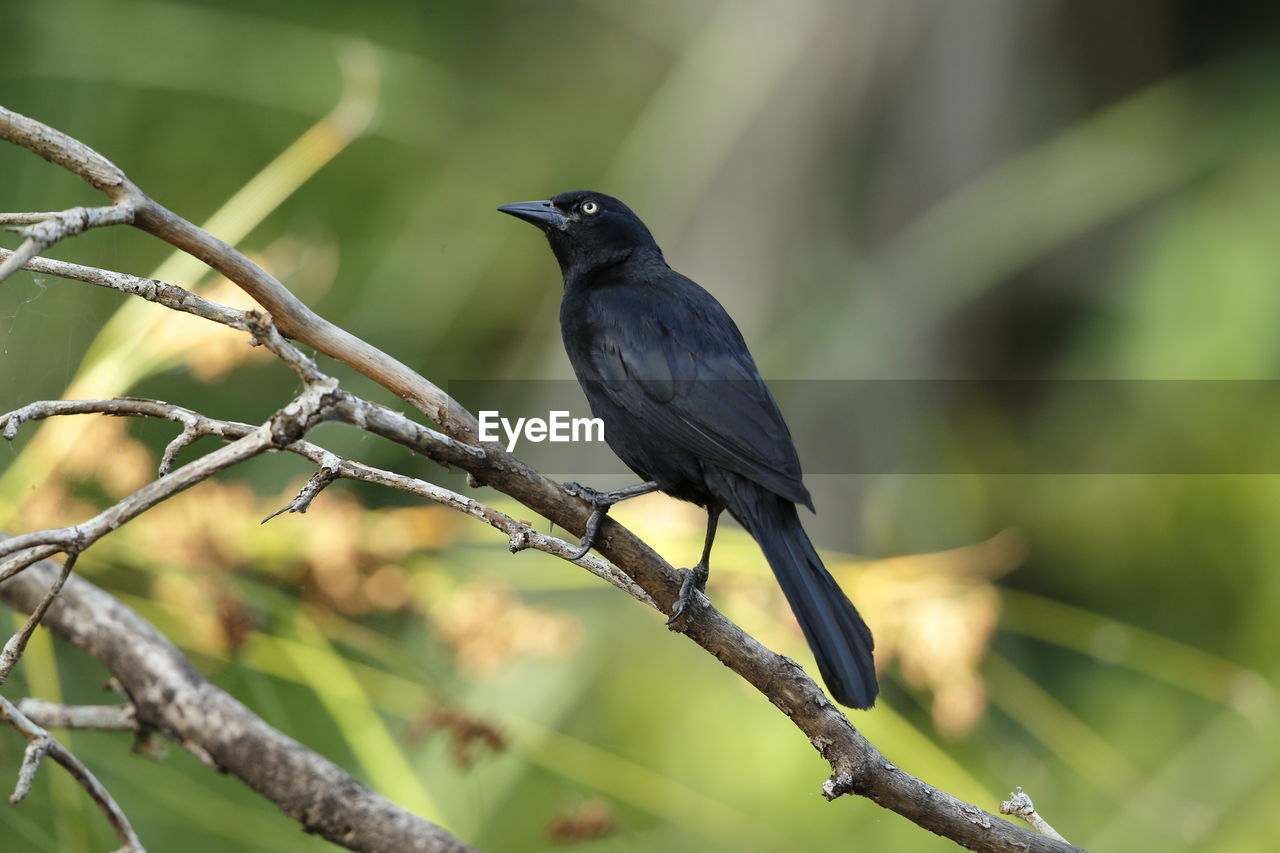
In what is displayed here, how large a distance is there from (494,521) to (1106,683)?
2956 mm

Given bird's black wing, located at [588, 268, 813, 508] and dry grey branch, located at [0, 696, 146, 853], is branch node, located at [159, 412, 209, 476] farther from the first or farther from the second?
bird's black wing, located at [588, 268, 813, 508]

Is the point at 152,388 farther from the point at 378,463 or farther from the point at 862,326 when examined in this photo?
the point at 862,326

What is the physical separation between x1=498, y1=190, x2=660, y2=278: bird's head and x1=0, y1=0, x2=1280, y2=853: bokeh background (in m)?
0.54

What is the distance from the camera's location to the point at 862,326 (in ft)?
12.7

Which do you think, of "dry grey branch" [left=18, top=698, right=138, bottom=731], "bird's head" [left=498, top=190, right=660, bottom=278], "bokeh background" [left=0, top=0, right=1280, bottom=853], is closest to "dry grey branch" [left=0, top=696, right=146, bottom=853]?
"dry grey branch" [left=18, top=698, right=138, bottom=731]

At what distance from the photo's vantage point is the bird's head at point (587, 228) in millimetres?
2334

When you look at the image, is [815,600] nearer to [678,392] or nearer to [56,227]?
[678,392]

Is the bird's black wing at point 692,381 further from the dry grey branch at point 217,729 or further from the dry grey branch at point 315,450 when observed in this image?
the dry grey branch at point 217,729

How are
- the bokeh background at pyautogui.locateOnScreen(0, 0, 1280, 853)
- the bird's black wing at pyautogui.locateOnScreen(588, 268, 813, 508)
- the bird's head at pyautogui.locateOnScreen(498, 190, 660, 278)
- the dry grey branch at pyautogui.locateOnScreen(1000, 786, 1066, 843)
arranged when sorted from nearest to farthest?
the dry grey branch at pyautogui.locateOnScreen(1000, 786, 1066, 843) < the bird's black wing at pyautogui.locateOnScreen(588, 268, 813, 508) < the bird's head at pyautogui.locateOnScreen(498, 190, 660, 278) < the bokeh background at pyautogui.locateOnScreen(0, 0, 1280, 853)

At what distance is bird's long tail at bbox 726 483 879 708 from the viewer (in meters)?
1.49

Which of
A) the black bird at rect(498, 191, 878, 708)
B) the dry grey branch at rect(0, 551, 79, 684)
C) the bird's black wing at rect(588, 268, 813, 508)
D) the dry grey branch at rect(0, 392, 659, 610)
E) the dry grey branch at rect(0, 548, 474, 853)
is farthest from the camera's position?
the dry grey branch at rect(0, 548, 474, 853)

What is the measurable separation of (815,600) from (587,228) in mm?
1058

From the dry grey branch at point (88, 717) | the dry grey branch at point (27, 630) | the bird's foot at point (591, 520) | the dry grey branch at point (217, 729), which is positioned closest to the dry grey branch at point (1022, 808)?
the bird's foot at point (591, 520)

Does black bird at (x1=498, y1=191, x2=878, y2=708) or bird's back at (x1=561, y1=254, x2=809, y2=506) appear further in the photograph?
bird's back at (x1=561, y1=254, x2=809, y2=506)
